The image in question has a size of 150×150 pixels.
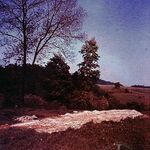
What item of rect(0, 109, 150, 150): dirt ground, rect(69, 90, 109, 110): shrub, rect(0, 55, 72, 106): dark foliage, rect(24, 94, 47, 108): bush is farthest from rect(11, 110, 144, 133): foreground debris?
rect(0, 55, 72, 106): dark foliage

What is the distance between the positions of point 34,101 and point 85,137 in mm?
13206

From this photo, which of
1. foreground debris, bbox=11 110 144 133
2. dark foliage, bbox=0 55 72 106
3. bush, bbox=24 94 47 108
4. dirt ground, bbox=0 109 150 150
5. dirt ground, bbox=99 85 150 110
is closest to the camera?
dirt ground, bbox=0 109 150 150

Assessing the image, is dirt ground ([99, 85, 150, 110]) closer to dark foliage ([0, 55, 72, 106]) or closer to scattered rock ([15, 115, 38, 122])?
dark foliage ([0, 55, 72, 106])

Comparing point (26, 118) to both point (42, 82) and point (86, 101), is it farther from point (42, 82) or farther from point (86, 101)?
point (42, 82)

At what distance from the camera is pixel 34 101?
29.0m

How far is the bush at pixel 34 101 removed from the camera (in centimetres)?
2802

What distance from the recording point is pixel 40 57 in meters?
28.6

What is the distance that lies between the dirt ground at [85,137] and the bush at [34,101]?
8.37 m

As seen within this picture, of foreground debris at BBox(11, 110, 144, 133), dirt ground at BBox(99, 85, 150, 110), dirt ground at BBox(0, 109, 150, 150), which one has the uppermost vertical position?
dirt ground at BBox(99, 85, 150, 110)

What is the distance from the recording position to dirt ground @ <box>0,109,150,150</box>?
14773mm

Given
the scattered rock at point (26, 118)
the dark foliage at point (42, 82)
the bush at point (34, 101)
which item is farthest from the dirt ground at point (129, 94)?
the scattered rock at point (26, 118)

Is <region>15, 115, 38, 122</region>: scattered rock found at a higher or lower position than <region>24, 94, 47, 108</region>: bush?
lower

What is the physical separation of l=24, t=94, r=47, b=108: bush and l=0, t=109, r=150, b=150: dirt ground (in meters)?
8.37

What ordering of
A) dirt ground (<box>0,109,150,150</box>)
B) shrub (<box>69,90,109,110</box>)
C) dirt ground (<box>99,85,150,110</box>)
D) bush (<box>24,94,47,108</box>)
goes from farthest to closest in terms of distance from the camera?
1. dirt ground (<box>99,85,150,110</box>)
2. shrub (<box>69,90,109,110</box>)
3. bush (<box>24,94,47,108</box>)
4. dirt ground (<box>0,109,150,150</box>)
